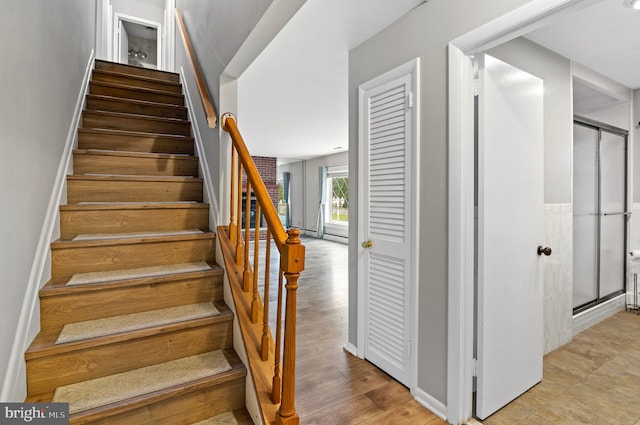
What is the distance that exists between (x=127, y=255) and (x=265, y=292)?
0.96m

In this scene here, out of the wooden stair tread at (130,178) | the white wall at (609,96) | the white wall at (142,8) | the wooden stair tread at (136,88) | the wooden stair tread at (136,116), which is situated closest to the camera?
the wooden stair tread at (130,178)

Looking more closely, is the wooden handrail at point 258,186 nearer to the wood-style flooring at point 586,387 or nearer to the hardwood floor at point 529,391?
the hardwood floor at point 529,391

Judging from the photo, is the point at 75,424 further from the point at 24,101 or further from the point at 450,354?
the point at 450,354

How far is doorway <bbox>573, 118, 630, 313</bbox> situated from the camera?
301cm

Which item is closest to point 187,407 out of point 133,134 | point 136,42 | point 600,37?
point 133,134

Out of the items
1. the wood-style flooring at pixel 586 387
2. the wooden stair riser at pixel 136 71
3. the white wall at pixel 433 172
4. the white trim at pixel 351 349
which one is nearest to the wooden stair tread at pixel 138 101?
the wooden stair riser at pixel 136 71

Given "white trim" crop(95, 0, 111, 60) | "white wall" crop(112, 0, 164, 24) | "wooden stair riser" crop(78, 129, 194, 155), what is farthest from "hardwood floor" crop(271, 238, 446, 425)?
"white wall" crop(112, 0, 164, 24)

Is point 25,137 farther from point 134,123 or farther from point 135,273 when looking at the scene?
point 134,123

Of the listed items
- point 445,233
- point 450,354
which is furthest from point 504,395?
point 445,233

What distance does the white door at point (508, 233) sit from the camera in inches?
68.0

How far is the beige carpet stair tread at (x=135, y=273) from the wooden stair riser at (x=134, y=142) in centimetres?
122

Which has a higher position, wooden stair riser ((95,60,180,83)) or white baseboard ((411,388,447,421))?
wooden stair riser ((95,60,180,83))

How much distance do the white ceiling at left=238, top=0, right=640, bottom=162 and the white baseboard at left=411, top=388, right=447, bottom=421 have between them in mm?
1964

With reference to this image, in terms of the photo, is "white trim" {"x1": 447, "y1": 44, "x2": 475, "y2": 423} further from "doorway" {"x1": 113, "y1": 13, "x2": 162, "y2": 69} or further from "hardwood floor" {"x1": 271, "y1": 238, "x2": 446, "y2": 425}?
"doorway" {"x1": 113, "y1": 13, "x2": 162, "y2": 69}
